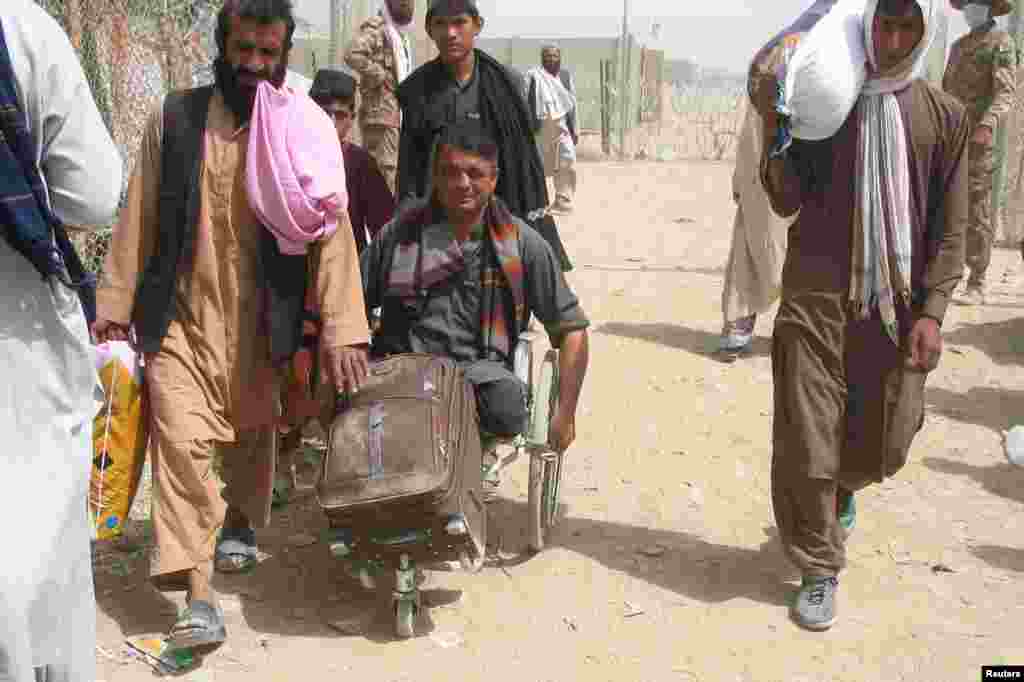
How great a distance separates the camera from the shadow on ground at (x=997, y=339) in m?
7.84

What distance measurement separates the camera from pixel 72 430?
8.51 ft

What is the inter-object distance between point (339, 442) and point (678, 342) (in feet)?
15.3

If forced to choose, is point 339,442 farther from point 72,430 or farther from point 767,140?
point 767,140

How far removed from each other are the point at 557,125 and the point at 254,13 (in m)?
11.1

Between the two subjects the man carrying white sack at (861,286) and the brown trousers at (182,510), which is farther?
the man carrying white sack at (861,286)

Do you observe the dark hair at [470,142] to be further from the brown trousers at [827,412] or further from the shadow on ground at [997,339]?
the shadow on ground at [997,339]

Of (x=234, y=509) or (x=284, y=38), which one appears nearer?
(x=284, y=38)

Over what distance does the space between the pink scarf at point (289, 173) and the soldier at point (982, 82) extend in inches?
240

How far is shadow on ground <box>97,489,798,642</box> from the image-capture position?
4.04 metres

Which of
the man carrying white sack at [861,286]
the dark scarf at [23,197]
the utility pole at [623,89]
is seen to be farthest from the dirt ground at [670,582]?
the utility pole at [623,89]

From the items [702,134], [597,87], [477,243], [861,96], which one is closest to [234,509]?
[477,243]

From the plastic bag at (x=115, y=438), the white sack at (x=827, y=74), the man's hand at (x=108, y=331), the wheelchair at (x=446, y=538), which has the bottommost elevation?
the wheelchair at (x=446, y=538)

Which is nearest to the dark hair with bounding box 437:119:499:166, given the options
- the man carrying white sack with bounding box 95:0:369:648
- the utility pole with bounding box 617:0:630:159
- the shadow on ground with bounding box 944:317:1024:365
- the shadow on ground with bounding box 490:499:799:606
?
the man carrying white sack with bounding box 95:0:369:648

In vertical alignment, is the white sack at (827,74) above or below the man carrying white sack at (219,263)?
above
